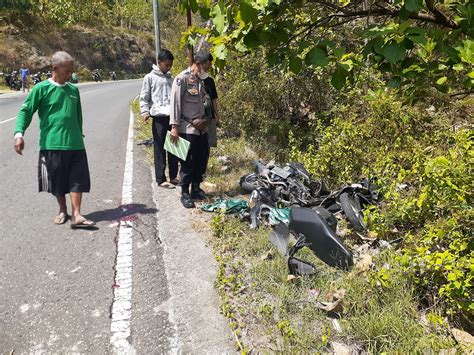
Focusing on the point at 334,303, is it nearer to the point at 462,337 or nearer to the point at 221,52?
the point at 462,337

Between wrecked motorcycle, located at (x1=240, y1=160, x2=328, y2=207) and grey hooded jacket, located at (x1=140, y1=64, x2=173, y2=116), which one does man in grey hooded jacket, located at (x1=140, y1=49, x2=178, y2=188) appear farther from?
wrecked motorcycle, located at (x1=240, y1=160, x2=328, y2=207)

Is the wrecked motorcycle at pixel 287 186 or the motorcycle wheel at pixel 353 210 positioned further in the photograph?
the wrecked motorcycle at pixel 287 186

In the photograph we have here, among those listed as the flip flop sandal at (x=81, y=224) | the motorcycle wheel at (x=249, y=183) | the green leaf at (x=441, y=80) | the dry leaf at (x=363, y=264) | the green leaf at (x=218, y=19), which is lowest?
the flip flop sandal at (x=81, y=224)

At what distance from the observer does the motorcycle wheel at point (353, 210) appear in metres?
3.74

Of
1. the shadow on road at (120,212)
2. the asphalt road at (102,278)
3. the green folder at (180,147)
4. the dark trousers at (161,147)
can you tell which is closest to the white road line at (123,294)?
the asphalt road at (102,278)

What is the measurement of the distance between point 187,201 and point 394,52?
3542mm

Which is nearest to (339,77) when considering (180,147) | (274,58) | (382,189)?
(274,58)

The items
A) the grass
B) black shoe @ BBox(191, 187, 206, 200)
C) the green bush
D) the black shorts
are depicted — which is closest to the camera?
the grass

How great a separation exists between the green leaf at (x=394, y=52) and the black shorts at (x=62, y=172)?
3.61 meters

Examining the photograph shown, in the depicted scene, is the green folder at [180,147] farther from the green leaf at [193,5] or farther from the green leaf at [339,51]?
the green leaf at [339,51]

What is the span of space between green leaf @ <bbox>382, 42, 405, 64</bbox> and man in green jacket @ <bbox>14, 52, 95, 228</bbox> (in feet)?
11.1

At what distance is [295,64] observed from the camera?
2.03 meters

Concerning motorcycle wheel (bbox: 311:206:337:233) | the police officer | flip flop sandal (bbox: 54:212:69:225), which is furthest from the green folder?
A: motorcycle wheel (bbox: 311:206:337:233)

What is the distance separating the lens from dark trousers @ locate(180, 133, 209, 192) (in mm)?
4953
